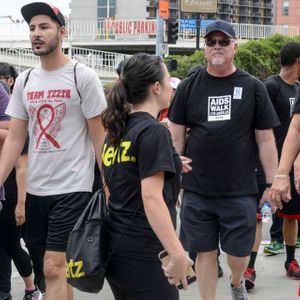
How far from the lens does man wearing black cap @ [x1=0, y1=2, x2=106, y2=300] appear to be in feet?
13.5

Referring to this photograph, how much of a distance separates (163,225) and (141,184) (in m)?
0.21

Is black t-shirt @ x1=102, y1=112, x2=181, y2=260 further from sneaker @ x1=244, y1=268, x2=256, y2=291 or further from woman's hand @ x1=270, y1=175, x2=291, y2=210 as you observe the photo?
sneaker @ x1=244, y1=268, x2=256, y2=291

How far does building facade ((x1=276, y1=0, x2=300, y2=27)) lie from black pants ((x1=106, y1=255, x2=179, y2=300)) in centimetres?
12435

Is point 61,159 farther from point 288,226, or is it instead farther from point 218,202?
point 288,226

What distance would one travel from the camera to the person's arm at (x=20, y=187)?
15.6 ft

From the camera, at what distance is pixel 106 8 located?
8669 cm

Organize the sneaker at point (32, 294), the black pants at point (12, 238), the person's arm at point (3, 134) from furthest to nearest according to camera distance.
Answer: the sneaker at point (32, 294), the black pants at point (12, 238), the person's arm at point (3, 134)

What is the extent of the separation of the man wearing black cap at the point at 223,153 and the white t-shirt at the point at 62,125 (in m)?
0.75

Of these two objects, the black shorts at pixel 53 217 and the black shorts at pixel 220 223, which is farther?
the black shorts at pixel 220 223

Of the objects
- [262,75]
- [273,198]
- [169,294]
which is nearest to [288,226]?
[273,198]

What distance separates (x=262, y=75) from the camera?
2728 centimetres

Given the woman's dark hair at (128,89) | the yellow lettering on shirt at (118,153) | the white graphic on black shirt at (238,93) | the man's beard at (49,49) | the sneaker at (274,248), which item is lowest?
the sneaker at (274,248)

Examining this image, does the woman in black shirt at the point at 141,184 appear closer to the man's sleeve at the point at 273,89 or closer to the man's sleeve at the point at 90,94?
the man's sleeve at the point at 90,94

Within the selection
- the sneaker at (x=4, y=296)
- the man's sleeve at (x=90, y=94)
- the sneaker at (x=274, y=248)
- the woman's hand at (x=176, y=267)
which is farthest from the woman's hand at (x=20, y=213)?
the sneaker at (x=274, y=248)
